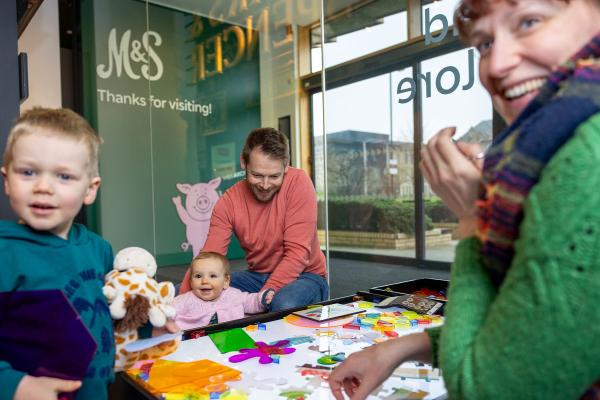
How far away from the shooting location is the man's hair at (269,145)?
7.30 ft

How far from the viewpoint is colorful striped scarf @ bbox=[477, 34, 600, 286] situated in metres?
0.45

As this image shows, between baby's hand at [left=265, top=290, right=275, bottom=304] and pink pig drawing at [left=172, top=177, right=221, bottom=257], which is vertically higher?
pink pig drawing at [left=172, top=177, right=221, bottom=257]

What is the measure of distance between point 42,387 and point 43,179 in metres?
0.33

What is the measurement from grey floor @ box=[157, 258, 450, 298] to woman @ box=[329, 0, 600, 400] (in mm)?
3568

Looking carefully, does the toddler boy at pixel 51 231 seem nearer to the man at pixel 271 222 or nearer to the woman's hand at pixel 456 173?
the woman's hand at pixel 456 173

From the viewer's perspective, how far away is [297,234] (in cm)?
227

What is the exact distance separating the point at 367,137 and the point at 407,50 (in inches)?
54.6

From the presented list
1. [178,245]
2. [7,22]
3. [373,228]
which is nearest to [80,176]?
[7,22]

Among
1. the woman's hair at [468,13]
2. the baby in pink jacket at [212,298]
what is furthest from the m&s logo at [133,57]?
the woman's hair at [468,13]

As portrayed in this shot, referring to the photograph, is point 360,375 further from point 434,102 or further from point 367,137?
point 367,137

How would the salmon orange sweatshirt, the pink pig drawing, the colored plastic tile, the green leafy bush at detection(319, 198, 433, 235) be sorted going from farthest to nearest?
the green leafy bush at detection(319, 198, 433, 235) < the pink pig drawing < the salmon orange sweatshirt < the colored plastic tile

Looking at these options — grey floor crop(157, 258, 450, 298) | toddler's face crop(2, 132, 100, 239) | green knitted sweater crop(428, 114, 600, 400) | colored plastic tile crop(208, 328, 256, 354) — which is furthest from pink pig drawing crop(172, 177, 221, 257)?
green knitted sweater crop(428, 114, 600, 400)

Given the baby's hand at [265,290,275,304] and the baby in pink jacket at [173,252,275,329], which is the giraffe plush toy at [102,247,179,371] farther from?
the baby's hand at [265,290,275,304]

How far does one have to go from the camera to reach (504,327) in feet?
1.48
